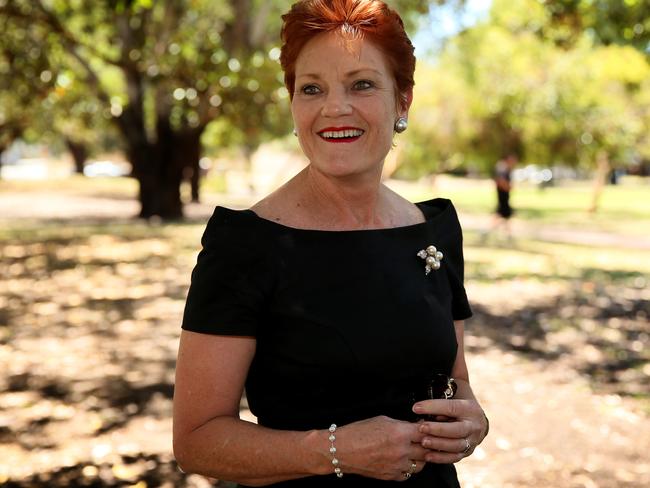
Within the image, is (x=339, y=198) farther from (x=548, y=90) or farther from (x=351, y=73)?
(x=548, y=90)

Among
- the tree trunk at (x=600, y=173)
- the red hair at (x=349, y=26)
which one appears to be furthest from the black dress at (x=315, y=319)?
the tree trunk at (x=600, y=173)

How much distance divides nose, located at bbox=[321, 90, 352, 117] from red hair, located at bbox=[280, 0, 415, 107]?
15 cm

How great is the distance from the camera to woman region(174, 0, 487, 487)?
6.39 feet

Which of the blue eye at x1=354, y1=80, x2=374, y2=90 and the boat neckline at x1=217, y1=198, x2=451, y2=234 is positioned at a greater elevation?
the blue eye at x1=354, y1=80, x2=374, y2=90

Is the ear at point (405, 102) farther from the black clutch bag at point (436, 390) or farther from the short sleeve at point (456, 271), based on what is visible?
the black clutch bag at point (436, 390)

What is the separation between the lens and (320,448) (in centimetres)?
192

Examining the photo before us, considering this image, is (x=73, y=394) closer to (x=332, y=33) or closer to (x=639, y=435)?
(x=639, y=435)

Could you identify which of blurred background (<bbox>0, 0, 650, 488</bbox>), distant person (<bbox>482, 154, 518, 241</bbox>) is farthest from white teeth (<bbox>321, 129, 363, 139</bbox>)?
distant person (<bbox>482, 154, 518, 241</bbox>)

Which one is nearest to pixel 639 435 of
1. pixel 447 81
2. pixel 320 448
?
pixel 320 448

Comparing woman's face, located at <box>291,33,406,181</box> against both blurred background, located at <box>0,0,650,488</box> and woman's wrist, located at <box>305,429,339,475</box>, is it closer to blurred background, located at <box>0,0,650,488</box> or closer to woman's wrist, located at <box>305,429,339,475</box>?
woman's wrist, located at <box>305,429,339,475</box>

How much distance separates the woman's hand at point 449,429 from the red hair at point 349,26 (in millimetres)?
876

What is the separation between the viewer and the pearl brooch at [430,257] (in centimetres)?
223

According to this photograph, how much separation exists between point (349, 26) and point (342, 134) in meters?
0.27

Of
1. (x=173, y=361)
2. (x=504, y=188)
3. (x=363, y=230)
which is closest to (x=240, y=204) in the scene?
(x=504, y=188)
